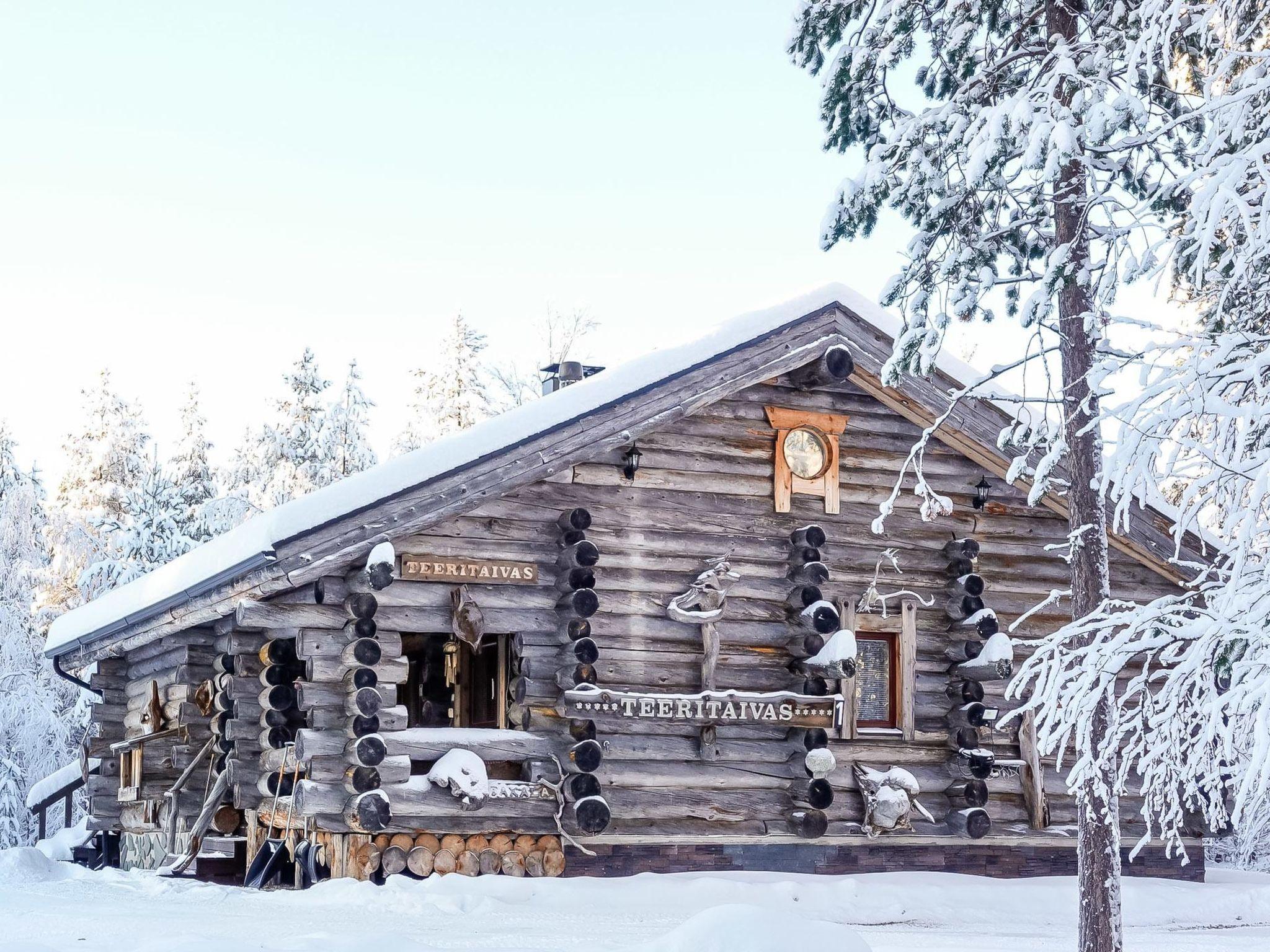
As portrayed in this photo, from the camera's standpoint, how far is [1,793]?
32344 mm

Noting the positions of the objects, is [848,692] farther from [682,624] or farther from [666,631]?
[666,631]

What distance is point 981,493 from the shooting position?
1581 cm

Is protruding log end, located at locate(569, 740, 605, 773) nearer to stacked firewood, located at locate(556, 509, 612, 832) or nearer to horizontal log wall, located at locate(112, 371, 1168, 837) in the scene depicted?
stacked firewood, located at locate(556, 509, 612, 832)

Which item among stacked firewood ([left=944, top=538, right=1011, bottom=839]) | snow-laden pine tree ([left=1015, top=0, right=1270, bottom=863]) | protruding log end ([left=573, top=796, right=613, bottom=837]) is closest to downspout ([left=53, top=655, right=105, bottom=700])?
protruding log end ([left=573, top=796, right=613, bottom=837])

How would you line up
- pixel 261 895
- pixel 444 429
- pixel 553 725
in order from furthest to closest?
pixel 444 429, pixel 553 725, pixel 261 895

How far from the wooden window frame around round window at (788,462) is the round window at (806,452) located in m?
0.02

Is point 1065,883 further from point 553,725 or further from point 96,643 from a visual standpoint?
point 96,643

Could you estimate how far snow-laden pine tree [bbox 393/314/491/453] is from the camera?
4231 centimetres

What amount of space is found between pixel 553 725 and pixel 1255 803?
7703mm

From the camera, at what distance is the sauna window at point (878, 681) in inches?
603

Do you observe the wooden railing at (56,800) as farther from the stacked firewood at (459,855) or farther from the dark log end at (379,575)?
the dark log end at (379,575)

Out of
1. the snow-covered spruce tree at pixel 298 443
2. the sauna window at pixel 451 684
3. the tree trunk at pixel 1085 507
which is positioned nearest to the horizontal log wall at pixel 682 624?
the sauna window at pixel 451 684

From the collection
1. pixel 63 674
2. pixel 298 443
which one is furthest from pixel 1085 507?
pixel 298 443

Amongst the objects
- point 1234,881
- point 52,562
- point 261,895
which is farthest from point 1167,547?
point 52,562
